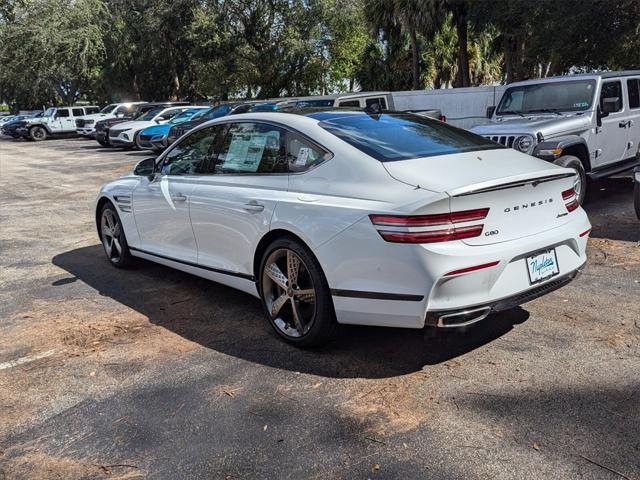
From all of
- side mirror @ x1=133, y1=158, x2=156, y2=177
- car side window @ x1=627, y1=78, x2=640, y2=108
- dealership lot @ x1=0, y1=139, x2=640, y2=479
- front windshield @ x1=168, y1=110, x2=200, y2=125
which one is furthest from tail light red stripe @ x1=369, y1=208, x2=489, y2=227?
front windshield @ x1=168, y1=110, x2=200, y2=125

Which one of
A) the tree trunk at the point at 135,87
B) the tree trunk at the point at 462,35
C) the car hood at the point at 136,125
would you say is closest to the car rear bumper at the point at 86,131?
the car hood at the point at 136,125

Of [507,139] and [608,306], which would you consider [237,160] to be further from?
[507,139]

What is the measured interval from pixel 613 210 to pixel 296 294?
19.3ft

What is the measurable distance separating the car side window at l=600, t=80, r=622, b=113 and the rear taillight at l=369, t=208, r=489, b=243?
6021 mm

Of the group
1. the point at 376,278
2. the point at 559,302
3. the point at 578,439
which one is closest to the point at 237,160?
the point at 376,278

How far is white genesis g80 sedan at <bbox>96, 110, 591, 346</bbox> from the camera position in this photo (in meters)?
3.50

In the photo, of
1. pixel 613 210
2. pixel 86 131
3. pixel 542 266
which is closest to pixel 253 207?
pixel 542 266

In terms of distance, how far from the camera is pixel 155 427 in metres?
3.35

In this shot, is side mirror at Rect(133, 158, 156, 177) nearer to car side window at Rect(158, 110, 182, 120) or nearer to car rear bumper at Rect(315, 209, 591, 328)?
car rear bumper at Rect(315, 209, 591, 328)

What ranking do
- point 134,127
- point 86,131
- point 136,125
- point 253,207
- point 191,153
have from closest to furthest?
point 253,207 → point 191,153 → point 134,127 → point 136,125 → point 86,131

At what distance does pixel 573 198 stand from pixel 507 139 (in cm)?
415

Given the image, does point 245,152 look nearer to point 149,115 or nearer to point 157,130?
point 157,130

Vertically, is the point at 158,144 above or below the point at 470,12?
below

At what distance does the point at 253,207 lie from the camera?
14.4 ft
